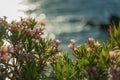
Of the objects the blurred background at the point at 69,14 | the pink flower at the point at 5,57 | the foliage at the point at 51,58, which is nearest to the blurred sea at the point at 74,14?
the blurred background at the point at 69,14

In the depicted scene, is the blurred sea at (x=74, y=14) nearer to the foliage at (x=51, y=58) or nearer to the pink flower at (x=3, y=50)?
the foliage at (x=51, y=58)

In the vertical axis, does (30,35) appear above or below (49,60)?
above

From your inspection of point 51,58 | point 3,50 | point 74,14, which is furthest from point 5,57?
point 74,14

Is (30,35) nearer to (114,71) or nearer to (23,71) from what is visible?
(23,71)

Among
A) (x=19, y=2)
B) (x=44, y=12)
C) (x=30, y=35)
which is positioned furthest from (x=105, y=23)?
(x=30, y=35)

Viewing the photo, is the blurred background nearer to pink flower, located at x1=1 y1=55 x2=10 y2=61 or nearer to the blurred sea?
the blurred sea

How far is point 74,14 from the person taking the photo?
15984mm

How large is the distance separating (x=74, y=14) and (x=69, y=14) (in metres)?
0.22

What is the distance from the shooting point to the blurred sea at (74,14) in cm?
1390

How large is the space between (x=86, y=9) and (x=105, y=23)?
119cm

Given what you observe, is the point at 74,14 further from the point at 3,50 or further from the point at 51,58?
the point at 3,50

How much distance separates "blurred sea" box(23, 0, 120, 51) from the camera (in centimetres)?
1390

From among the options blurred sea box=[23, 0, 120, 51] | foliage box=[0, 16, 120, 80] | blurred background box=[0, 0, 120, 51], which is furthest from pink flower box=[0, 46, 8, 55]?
blurred background box=[0, 0, 120, 51]

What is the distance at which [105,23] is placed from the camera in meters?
15.3
